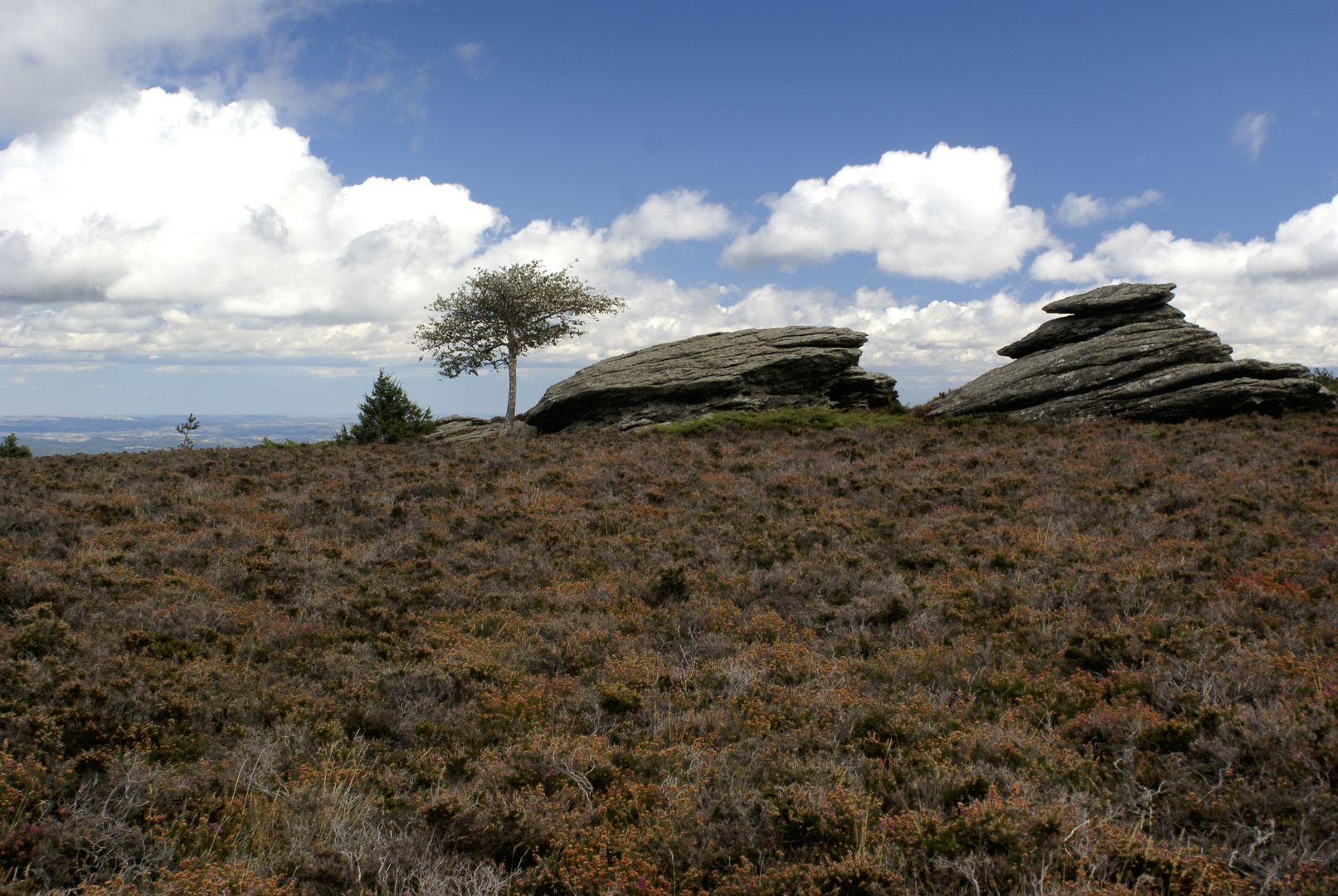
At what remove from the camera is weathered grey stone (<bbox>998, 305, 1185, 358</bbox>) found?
2466cm

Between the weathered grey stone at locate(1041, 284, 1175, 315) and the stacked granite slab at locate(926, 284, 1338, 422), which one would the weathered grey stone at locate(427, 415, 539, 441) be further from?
the weathered grey stone at locate(1041, 284, 1175, 315)

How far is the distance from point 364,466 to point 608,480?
27.1ft

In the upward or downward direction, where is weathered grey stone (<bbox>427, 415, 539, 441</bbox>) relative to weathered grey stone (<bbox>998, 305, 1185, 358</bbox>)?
downward

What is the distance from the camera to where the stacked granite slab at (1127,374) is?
20.9 m

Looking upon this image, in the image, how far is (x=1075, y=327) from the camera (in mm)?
25438

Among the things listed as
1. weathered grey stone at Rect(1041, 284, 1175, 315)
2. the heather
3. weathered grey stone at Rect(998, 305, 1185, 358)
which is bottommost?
the heather

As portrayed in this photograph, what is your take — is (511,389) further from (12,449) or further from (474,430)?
(12,449)

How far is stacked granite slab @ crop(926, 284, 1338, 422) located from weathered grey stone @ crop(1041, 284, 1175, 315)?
1.3 inches

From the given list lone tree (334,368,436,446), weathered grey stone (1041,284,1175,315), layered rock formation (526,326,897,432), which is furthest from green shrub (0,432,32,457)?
weathered grey stone (1041,284,1175,315)

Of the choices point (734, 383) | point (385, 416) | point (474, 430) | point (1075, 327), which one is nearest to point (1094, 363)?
point (1075, 327)

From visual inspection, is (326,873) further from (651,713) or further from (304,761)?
(651,713)

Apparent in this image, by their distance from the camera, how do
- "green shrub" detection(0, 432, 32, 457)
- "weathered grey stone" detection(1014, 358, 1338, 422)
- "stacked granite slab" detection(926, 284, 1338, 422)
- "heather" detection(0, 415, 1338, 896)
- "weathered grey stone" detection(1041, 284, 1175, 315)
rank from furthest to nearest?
"green shrub" detection(0, 432, 32, 457) → "weathered grey stone" detection(1041, 284, 1175, 315) → "stacked granite slab" detection(926, 284, 1338, 422) → "weathered grey stone" detection(1014, 358, 1338, 422) → "heather" detection(0, 415, 1338, 896)

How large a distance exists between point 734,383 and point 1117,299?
585 inches

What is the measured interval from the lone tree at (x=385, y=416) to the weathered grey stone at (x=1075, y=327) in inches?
1251
